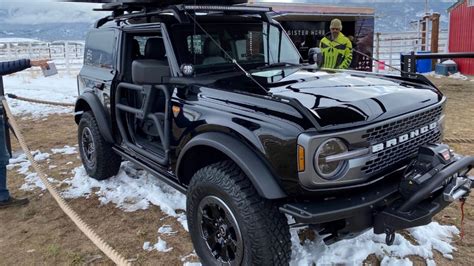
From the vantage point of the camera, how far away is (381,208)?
2607 mm

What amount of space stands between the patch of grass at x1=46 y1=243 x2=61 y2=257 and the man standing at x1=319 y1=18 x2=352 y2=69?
15.4 feet

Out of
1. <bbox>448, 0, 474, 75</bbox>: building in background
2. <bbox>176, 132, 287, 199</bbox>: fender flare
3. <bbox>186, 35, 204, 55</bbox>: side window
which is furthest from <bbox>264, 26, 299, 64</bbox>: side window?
<bbox>448, 0, 474, 75</bbox>: building in background

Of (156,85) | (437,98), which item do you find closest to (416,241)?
(437,98)

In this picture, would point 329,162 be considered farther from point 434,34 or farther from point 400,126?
point 434,34

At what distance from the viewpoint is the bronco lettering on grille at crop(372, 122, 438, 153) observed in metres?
2.64

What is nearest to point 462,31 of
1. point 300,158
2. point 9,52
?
point 300,158

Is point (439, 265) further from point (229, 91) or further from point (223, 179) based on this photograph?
point (229, 91)

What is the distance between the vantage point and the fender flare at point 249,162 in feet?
8.49

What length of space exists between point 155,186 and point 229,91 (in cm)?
222

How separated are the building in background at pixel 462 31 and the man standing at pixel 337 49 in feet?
35.0

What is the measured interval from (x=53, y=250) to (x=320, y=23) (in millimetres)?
10446

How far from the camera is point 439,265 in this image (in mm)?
3201

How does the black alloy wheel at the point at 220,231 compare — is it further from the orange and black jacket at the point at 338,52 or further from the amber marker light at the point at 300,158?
the orange and black jacket at the point at 338,52

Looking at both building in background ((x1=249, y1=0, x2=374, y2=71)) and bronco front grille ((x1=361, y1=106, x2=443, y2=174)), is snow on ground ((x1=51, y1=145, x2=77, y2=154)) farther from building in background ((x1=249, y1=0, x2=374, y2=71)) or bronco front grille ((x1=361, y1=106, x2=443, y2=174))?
building in background ((x1=249, y1=0, x2=374, y2=71))
